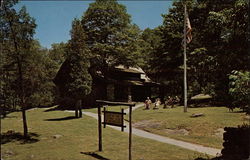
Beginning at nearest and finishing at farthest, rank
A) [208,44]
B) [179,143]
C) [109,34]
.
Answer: [179,143]
[208,44]
[109,34]

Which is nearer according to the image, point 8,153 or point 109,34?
point 8,153

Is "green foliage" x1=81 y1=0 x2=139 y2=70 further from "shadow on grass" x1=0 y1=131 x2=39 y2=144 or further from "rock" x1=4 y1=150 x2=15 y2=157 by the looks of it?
"rock" x1=4 y1=150 x2=15 y2=157

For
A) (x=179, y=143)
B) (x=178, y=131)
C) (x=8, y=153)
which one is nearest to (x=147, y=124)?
(x=178, y=131)

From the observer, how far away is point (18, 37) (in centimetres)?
1275

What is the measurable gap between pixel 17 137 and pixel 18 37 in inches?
239

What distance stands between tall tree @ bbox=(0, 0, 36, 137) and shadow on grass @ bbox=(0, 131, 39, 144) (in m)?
0.34

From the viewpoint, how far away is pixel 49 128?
15945 mm

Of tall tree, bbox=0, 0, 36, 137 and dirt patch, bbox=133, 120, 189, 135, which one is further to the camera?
dirt patch, bbox=133, 120, 189, 135

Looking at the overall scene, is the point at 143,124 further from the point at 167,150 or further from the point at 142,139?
the point at 167,150

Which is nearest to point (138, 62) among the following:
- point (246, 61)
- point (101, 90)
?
point (101, 90)

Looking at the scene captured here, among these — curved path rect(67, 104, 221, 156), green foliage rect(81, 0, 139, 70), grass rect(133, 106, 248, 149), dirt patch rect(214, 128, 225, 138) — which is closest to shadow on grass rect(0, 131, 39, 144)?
curved path rect(67, 104, 221, 156)

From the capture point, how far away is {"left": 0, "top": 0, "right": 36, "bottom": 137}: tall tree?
12289 millimetres

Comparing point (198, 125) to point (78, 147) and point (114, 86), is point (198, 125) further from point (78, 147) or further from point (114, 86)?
point (114, 86)

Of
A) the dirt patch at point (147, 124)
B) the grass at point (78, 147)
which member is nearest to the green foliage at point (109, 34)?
the dirt patch at point (147, 124)
